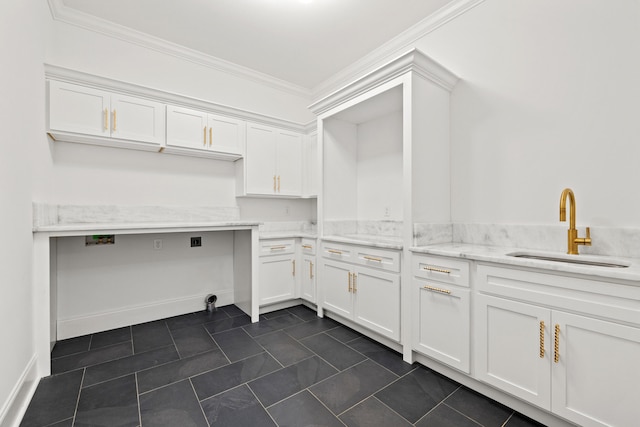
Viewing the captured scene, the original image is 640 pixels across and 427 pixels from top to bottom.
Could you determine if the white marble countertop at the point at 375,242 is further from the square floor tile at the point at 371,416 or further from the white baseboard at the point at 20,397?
the white baseboard at the point at 20,397

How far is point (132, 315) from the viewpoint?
9.26 feet

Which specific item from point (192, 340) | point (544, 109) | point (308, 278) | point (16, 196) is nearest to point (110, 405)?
point (192, 340)

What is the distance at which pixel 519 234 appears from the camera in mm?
2057

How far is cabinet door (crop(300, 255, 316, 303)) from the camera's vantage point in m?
3.11

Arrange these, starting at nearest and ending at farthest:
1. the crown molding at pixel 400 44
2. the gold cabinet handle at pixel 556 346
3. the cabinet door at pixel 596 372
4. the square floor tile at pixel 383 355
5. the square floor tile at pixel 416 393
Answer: the cabinet door at pixel 596 372, the gold cabinet handle at pixel 556 346, the square floor tile at pixel 416 393, the square floor tile at pixel 383 355, the crown molding at pixel 400 44

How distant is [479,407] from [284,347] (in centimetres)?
141

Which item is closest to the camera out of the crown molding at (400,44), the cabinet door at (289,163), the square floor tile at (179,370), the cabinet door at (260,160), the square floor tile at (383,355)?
the square floor tile at (179,370)

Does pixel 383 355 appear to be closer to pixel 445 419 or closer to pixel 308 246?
pixel 445 419

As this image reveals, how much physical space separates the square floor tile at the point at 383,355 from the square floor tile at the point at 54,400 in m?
1.88

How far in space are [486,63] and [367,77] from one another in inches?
37.6

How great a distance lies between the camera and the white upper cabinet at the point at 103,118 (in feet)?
7.45

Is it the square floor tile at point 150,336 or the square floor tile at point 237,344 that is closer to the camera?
the square floor tile at point 237,344

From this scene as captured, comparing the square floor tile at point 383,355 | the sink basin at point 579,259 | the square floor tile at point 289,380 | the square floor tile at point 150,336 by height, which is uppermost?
the sink basin at point 579,259

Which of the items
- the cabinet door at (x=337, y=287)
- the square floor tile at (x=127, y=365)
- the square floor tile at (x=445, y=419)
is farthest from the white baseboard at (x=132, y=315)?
the square floor tile at (x=445, y=419)
